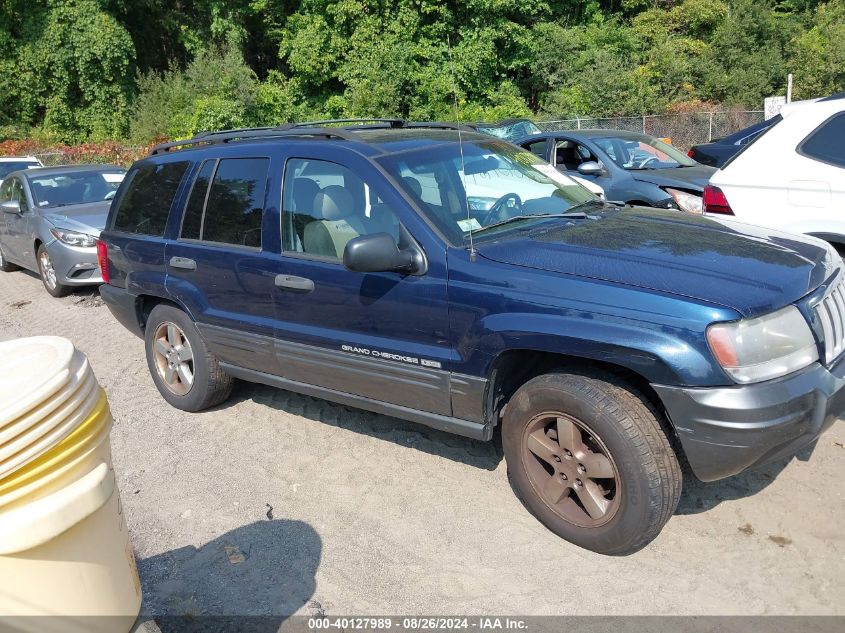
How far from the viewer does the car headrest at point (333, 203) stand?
4.01 m

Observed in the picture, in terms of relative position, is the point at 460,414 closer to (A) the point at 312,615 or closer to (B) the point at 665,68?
(A) the point at 312,615

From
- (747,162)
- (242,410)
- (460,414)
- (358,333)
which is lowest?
(242,410)

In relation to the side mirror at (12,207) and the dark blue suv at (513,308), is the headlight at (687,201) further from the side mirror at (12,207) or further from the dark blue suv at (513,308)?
the side mirror at (12,207)

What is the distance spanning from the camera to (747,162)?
560 centimetres

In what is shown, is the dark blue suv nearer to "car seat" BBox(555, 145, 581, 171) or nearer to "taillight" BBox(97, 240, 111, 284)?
"taillight" BBox(97, 240, 111, 284)

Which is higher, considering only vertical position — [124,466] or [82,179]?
[82,179]

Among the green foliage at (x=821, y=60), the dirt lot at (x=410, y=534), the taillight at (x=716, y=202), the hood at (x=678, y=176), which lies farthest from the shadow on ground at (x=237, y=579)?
the green foliage at (x=821, y=60)

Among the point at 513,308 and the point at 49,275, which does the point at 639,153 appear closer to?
the point at 513,308

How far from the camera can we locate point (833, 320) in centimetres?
326

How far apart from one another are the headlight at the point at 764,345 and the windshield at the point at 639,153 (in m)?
6.71

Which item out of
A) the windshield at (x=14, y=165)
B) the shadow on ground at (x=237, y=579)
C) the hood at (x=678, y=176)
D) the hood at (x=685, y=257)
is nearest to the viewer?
the hood at (x=685, y=257)

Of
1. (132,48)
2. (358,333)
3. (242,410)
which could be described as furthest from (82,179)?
(132,48)

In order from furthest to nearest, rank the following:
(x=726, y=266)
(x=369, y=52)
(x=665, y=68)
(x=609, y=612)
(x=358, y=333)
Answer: (x=665, y=68)
(x=369, y=52)
(x=358, y=333)
(x=726, y=266)
(x=609, y=612)

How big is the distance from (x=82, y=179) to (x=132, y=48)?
Answer: 2266 cm
